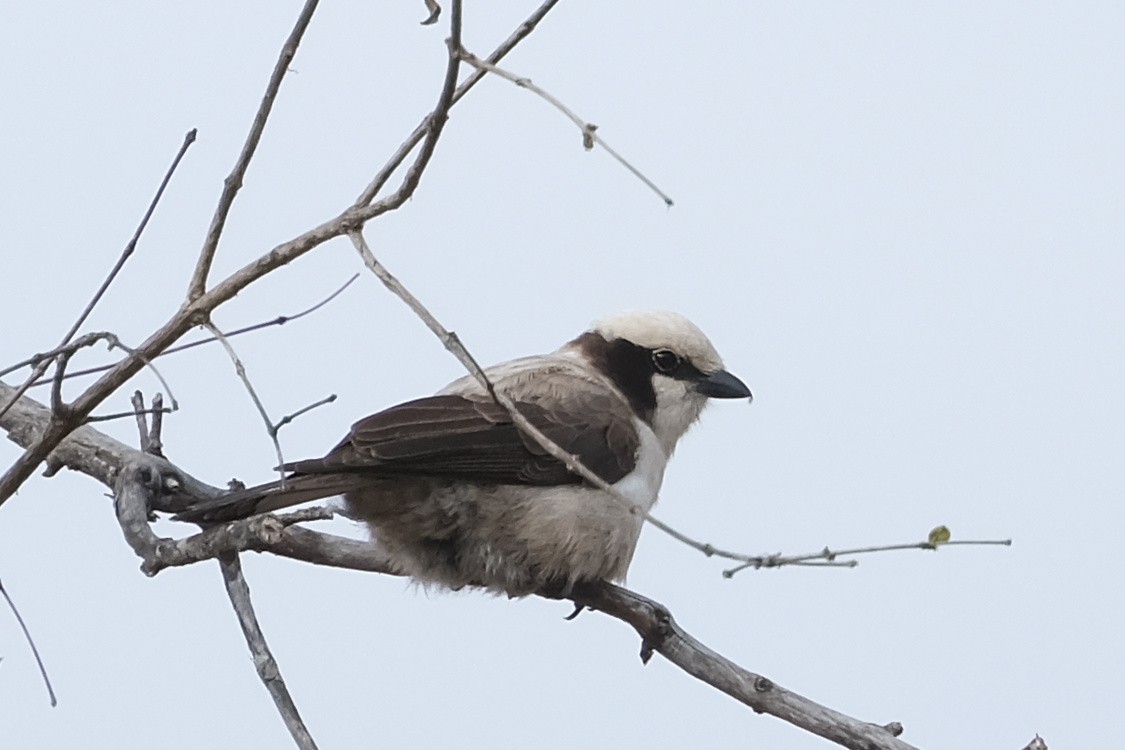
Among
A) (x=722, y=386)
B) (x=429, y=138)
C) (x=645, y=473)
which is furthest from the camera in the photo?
(x=722, y=386)

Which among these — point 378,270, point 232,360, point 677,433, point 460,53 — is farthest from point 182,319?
point 677,433

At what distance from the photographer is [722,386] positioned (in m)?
4.89

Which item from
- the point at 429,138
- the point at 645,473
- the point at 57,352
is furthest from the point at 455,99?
the point at 645,473

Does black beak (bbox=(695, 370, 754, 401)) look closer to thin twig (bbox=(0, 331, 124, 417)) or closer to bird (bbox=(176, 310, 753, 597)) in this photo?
bird (bbox=(176, 310, 753, 597))

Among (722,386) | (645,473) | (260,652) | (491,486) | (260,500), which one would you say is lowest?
(260,652)

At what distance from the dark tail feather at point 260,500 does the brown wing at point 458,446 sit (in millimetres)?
59

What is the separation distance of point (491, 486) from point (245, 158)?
1426 millimetres

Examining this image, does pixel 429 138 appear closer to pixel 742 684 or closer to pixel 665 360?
pixel 742 684

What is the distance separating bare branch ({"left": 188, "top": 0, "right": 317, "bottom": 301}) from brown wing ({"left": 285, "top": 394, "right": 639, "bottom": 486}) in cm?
91

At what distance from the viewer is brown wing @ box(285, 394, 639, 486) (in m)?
3.95

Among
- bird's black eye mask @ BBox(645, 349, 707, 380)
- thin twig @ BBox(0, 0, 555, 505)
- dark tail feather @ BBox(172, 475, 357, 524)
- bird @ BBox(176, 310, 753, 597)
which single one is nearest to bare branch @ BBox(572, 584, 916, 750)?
bird @ BBox(176, 310, 753, 597)

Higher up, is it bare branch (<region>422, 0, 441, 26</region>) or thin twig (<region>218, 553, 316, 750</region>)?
bare branch (<region>422, 0, 441, 26</region>)

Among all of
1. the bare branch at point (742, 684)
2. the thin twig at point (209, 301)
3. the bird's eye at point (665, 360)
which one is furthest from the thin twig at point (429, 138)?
the bird's eye at point (665, 360)

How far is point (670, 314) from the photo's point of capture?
503 centimetres
